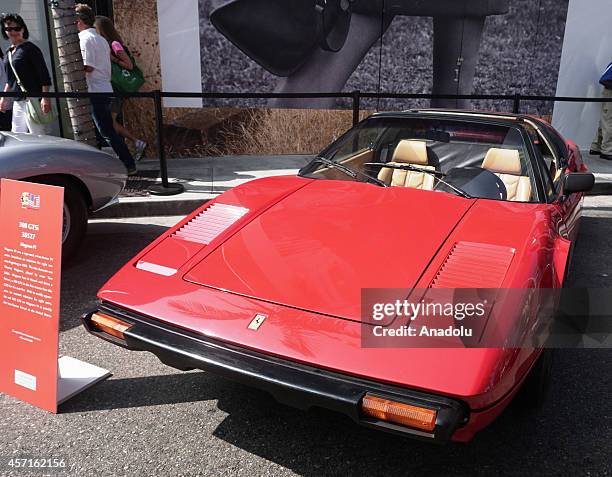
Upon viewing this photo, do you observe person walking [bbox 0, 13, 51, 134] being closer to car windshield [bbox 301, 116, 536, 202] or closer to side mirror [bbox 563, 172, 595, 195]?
car windshield [bbox 301, 116, 536, 202]

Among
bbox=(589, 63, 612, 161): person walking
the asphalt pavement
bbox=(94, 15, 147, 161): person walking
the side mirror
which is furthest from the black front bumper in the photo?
bbox=(589, 63, 612, 161): person walking

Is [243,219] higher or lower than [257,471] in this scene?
higher

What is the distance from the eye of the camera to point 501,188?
9.90ft

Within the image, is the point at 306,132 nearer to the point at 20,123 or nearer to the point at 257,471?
the point at 20,123

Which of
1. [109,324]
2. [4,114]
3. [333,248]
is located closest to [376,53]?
[4,114]

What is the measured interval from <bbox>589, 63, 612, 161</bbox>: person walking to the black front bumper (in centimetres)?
880

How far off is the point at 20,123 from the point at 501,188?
16.2 feet

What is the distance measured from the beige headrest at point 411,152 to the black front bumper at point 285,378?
194 cm

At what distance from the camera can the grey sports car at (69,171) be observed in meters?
3.83

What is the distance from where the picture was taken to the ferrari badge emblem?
2.06 m

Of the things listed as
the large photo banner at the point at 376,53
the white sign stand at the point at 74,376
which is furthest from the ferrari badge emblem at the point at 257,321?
the large photo banner at the point at 376,53

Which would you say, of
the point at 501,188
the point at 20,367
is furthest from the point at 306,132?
the point at 20,367

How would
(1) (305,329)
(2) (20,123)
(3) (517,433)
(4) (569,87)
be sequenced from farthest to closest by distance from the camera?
(4) (569,87) < (2) (20,123) < (3) (517,433) < (1) (305,329)

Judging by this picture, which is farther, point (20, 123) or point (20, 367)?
point (20, 123)
